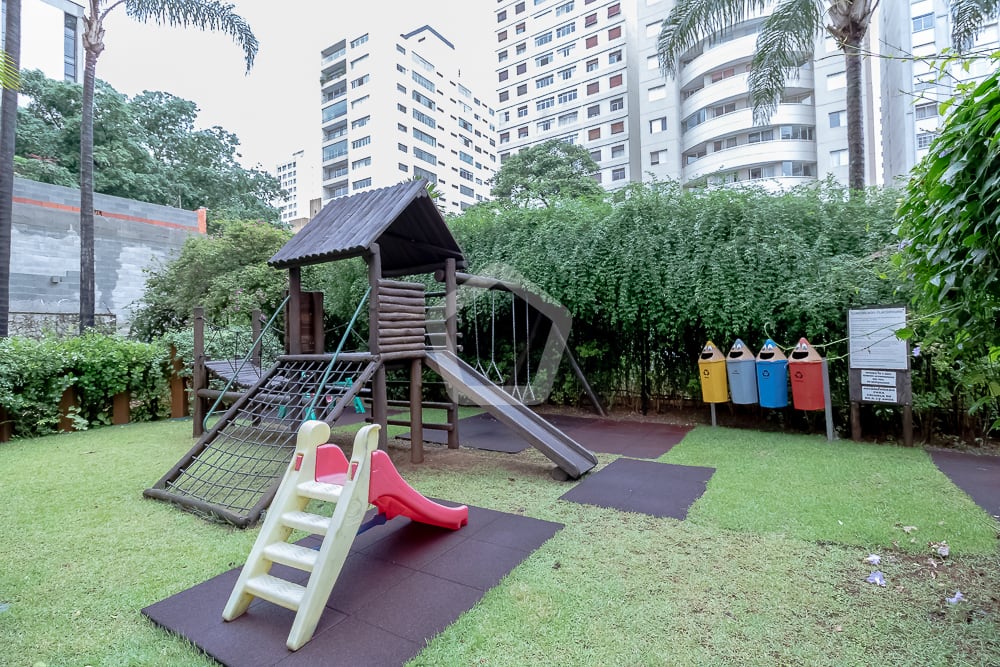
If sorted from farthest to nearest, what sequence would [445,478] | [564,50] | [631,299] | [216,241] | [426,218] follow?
[564,50] < [216,241] < [631,299] < [426,218] < [445,478]

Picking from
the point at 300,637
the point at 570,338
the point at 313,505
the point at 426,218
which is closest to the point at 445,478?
the point at 313,505

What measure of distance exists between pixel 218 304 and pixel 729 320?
9.89m

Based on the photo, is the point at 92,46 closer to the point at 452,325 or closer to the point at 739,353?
the point at 452,325

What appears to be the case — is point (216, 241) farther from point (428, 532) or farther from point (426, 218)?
point (428, 532)

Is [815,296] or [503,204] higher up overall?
[503,204]

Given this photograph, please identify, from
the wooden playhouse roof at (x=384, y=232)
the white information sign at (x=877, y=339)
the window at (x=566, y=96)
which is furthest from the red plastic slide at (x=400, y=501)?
the window at (x=566, y=96)

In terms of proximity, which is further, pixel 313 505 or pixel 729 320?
pixel 729 320

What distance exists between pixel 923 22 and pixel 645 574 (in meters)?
31.3

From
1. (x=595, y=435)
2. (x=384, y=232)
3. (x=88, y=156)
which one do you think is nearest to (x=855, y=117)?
(x=595, y=435)

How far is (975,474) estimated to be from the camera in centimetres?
448

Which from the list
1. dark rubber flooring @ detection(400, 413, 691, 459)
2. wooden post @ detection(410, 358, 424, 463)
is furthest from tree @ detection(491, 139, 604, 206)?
wooden post @ detection(410, 358, 424, 463)

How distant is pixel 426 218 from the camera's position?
5961mm

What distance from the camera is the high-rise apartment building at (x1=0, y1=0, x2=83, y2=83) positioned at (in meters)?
25.3

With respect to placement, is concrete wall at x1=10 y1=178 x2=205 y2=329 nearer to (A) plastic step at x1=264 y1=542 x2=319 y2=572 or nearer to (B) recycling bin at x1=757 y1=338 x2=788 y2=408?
(A) plastic step at x1=264 y1=542 x2=319 y2=572
